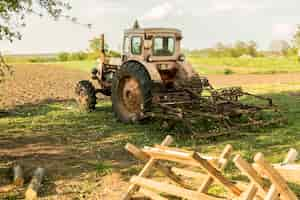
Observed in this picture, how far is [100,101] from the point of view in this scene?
1638 centimetres

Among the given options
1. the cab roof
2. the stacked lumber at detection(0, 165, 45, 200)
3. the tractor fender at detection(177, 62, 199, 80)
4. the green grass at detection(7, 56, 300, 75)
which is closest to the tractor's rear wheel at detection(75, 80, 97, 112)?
the cab roof

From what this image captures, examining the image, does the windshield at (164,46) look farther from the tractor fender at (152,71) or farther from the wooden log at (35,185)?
the wooden log at (35,185)

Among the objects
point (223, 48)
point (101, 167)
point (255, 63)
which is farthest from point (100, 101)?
point (223, 48)

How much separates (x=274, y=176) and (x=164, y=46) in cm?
819

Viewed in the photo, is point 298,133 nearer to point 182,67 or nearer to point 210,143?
point 210,143

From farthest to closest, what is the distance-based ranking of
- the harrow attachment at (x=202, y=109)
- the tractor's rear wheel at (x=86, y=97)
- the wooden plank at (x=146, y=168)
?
the tractor's rear wheel at (x=86, y=97) < the harrow attachment at (x=202, y=109) < the wooden plank at (x=146, y=168)

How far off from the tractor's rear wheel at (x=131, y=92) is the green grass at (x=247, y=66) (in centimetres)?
2182

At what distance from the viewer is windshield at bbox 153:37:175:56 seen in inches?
464

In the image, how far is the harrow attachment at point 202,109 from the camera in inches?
383

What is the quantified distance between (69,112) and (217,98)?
5.00 meters

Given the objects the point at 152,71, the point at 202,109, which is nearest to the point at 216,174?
the point at 202,109

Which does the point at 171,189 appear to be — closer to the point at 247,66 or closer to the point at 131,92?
the point at 131,92

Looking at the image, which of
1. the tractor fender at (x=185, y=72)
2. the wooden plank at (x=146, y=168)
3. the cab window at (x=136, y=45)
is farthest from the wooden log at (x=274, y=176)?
the cab window at (x=136, y=45)

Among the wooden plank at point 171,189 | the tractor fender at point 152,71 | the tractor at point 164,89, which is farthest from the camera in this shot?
the tractor fender at point 152,71
